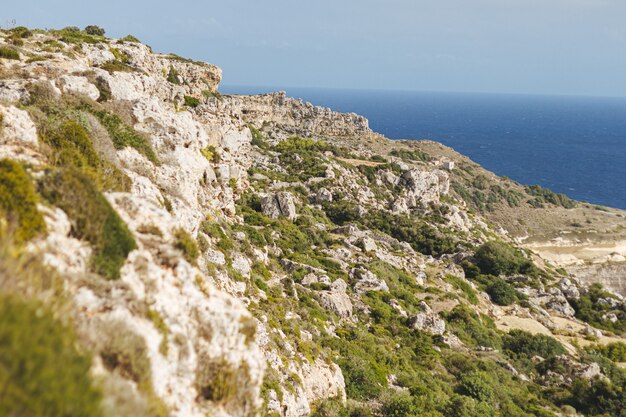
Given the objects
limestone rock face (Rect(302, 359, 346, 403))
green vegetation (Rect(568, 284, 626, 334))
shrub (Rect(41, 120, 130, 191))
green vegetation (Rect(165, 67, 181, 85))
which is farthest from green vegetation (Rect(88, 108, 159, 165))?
green vegetation (Rect(568, 284, 626, 334))

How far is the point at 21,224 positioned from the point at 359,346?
19.6 meters

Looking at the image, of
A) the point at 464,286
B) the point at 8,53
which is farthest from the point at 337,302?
the point at 8,53

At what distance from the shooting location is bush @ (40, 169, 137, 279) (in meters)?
7.47

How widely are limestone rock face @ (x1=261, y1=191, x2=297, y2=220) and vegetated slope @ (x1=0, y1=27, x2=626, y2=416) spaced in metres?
0.14

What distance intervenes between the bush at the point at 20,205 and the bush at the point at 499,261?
52029 millimetres

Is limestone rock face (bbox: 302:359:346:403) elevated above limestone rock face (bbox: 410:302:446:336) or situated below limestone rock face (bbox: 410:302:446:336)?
above

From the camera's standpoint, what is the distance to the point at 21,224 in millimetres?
6809

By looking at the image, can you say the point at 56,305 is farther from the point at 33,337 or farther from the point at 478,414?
the point at 478,414

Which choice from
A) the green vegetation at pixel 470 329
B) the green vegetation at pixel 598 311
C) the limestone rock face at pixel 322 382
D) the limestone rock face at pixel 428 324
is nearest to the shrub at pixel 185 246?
the limestone rock face at pixel 322 382

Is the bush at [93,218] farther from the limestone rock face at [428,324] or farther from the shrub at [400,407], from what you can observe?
the limestone rock face at [428,324]

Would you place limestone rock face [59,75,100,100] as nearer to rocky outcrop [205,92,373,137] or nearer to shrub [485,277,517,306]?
shrub [485,277,517,306]

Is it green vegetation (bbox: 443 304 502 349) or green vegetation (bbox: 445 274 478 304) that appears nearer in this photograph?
green vegetation (bbox: 443 304 502 349)

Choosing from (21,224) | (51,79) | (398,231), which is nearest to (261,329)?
(21,224)

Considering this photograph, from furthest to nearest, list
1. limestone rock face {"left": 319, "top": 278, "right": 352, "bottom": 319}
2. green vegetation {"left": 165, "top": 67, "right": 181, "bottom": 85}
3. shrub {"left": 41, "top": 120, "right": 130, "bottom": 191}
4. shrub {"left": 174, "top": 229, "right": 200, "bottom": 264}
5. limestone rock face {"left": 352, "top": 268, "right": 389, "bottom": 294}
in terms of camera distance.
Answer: green vegetation {"left": 165, "top": 67, "right": 181, "bottom": 85}
limestone rock face {"left": 352, "top": 268, "right": 389, "bottom": 294}
limestone rock face {"left": 319, "top": 278, "right": 352, "bottom": 319}
shrub {"left": 41, "top": 120, "right": 130, "bottom": 191}
shrub {"left": 174, "top": 229, "right": 200, "bottom": 264}
